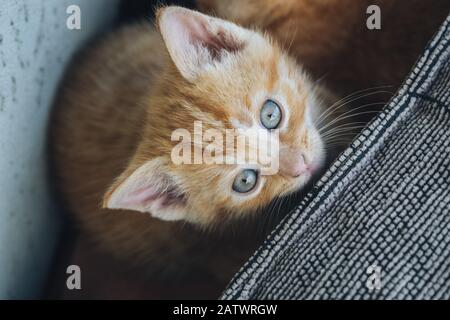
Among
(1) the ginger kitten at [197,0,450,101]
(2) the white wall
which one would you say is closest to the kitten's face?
(1) the ginger kitten at [197,0,450,101]

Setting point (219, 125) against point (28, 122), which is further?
point (28, 122)

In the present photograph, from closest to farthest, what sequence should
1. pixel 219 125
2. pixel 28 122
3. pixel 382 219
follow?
1. pixel 382 219
2. pixel 219 125
3. pixel 28 122

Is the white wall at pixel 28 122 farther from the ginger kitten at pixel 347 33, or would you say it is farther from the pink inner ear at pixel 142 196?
the ginger kitten at pixel 347 33

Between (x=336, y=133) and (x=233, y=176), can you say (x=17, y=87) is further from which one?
(x=336, y=133)

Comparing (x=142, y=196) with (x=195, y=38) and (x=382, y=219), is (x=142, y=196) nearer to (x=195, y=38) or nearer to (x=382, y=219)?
(x=195, y=38)

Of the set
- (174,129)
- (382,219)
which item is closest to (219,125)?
(174,129)

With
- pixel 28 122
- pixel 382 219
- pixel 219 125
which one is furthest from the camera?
pixel 28 122

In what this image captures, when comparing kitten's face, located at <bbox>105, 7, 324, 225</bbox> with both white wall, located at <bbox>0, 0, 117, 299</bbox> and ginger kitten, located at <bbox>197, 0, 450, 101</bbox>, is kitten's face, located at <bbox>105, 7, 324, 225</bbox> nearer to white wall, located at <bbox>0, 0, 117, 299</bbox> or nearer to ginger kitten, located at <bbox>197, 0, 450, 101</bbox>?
ginger kitten, located at <bbox>197, 0, 450, 101</bbox>
